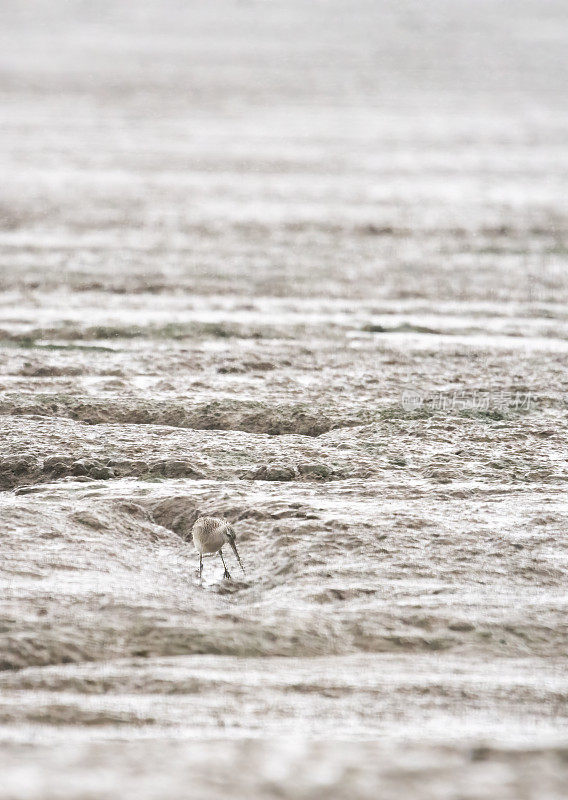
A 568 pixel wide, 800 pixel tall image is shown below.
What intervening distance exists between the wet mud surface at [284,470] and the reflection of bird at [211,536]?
5 cm

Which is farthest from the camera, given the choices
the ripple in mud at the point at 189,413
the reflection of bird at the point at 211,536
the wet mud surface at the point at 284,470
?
the ripple in mud at the point at 189,413

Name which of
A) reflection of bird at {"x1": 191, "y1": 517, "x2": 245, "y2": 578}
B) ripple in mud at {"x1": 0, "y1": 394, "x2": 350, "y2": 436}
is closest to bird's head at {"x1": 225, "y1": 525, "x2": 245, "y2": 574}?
reflection of bird at {"x1": 191, "y1": 517, "x2": 245, "y2": 578}

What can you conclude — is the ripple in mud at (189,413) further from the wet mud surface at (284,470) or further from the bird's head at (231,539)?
the bird's head at (231,539)

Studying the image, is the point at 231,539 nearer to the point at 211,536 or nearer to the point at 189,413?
the point at 211,536

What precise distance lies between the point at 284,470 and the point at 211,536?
0.48 metres

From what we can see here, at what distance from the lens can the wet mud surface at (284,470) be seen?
1.50 meters

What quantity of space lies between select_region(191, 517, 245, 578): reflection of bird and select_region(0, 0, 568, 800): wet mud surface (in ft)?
0.18

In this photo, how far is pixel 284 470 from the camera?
7.98ft

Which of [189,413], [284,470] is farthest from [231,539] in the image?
[189,413]

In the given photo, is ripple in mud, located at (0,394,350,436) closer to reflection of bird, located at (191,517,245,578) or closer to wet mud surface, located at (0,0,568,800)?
wet mud surface, located at (0,0,568,800)

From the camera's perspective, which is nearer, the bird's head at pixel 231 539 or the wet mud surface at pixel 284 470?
the wet mud surface at pixel 284 470

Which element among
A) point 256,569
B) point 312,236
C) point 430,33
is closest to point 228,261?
point 312,236

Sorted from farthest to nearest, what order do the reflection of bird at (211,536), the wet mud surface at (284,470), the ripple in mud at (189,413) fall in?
the ripple in mud at (189,413), the reflection of bird at (211,536), the wet mud surface at (284,470)

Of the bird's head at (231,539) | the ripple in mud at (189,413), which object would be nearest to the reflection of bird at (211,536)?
the bird's head at (231,539)
